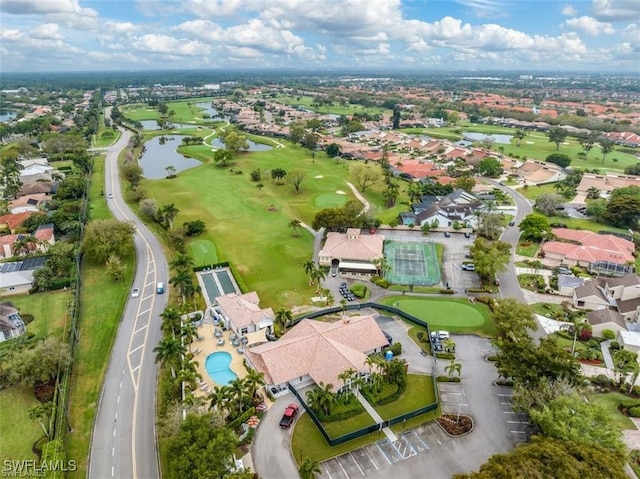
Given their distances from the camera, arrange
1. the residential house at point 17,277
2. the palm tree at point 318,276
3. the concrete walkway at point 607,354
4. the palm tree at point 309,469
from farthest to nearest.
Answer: the residential house at point 17,277, the palm tree at point 318,276, the concrete walkway at point 607,354, the palm tree at point 309,469

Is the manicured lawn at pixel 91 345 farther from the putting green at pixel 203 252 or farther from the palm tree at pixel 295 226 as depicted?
the palm tree at pixel 295 226

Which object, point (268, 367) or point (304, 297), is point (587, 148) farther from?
point (268, 367)

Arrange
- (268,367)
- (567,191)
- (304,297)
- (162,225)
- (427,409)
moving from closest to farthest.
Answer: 1. (427,409)
2. (268,367)
3. (304,297)
4. (162,225)
5. (567,191)

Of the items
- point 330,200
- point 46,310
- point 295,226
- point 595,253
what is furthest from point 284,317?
point 330,200

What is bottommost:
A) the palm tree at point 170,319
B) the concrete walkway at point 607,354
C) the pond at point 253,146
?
the concrete walkway at point 607,354

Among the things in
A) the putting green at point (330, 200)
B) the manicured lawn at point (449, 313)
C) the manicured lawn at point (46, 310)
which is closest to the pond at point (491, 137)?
the putting green at point (330, 200)

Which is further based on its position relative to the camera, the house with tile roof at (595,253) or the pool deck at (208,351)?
the house with tile roof at (595,253)

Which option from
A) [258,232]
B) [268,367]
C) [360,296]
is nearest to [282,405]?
[268,367]
